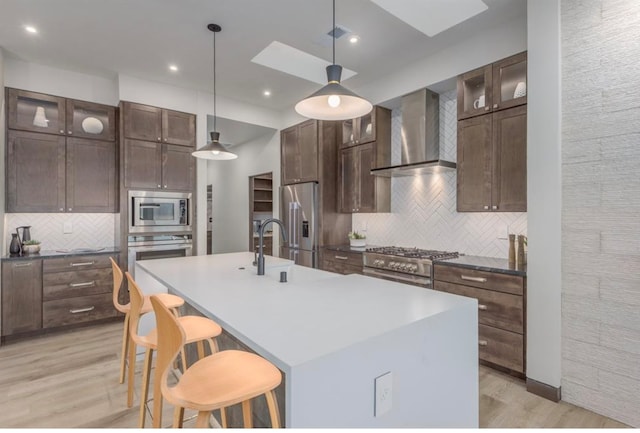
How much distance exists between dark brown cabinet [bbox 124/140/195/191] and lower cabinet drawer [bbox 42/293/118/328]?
4.60 feet

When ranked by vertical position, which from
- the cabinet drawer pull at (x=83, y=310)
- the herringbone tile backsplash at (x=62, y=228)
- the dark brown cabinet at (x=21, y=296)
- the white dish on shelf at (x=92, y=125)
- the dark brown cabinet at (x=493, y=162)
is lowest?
the cabinet drawer pull at (x=83, y=310)

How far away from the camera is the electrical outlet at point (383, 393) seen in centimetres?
117

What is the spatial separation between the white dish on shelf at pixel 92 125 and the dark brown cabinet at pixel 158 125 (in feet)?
1.43

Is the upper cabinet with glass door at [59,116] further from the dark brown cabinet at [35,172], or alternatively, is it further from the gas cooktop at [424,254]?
the gas cooktop at [424,254]

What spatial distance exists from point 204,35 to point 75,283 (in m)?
3.06

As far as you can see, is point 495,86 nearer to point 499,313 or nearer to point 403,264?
point 403,264

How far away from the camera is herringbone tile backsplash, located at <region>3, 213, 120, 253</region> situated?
3.88 metres

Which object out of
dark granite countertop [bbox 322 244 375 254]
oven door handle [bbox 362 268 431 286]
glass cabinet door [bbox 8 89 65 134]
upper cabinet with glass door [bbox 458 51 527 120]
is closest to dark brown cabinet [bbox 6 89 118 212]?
glass cabinet door [bbox 8 89 65 134]

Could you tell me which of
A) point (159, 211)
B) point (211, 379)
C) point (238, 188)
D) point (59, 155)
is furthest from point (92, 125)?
point (211, 379)

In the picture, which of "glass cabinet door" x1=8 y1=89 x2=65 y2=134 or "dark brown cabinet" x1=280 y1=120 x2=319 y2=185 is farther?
"dark brown cabinet" x1=280 y1=120 x2=319 y2=185

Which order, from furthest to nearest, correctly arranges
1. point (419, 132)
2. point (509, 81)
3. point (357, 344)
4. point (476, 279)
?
point (419, 132) → point (509, 81) → point (476, 279) → point (357, 344)

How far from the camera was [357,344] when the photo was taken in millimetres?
1095

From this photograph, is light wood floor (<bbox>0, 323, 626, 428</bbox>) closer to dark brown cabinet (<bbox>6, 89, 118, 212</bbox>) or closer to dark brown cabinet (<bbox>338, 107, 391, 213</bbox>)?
dark brown cabinet (<bbox>6, 89, 118, 212</bbox>)

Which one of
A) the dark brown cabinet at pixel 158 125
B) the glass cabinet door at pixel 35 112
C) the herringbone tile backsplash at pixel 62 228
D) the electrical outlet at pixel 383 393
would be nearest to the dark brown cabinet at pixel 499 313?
the electrical outlet at pixel 383 393
